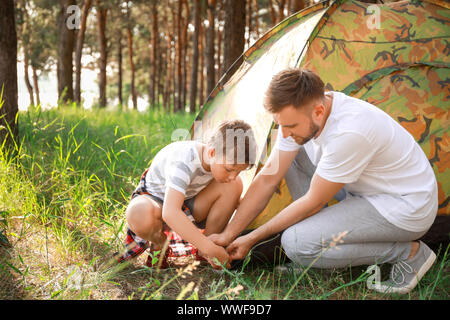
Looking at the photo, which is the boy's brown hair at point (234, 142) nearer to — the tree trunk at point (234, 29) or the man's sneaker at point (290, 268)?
the man's sneaker at point (290, 268)

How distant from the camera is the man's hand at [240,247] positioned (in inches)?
82.7

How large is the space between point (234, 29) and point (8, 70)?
3.34 meters

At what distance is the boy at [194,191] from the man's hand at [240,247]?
0.06 metres

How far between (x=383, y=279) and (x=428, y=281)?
0.22 meters

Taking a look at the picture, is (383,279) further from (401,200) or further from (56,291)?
(56,291)

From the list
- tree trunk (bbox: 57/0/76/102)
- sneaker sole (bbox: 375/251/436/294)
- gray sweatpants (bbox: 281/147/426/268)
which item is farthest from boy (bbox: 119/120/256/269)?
tree trunk (bbox: 57/0/76/102)

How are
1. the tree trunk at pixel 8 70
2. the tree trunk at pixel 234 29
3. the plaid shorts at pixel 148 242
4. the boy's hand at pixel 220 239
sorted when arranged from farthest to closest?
1. the tree trunk at pixel 234 29
2. the tree trunk at pixel 8 70
3. the plaid shorts at pixel 148 242
4. the boy's hand at pixel 220 239

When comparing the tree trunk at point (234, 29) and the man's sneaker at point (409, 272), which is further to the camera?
the tree trunk at point (234, 29)

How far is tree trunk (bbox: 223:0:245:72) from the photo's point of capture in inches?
230

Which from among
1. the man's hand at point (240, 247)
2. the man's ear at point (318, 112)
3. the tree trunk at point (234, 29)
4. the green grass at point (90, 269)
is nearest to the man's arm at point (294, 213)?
the man's hand at point (240, 247)

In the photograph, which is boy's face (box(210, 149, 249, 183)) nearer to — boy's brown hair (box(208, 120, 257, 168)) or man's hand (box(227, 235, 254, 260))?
boy's brown hair (box(208, 120, 257, 168))

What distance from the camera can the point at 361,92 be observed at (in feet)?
8.05

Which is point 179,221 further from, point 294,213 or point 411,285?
point 411,285

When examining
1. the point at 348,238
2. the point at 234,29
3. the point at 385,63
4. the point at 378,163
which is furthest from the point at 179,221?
the point at 234,29
